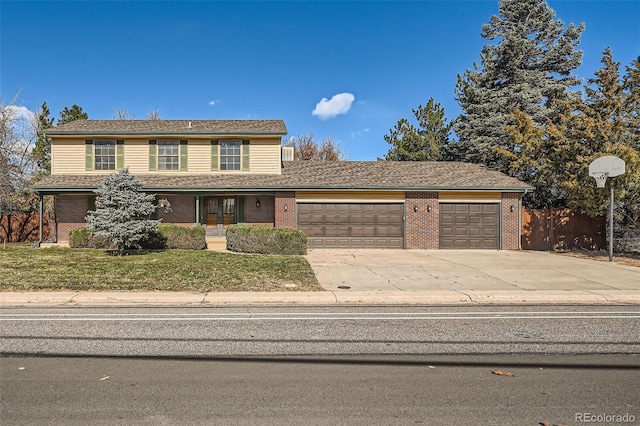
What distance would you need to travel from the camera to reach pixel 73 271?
1178cm

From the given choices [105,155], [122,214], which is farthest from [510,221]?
[105,155]

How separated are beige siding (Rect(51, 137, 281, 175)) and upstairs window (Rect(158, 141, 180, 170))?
34cm

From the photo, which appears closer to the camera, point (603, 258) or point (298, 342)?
point (298, 342)

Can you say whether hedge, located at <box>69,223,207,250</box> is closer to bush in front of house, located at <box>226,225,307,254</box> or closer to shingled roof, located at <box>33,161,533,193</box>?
bush in front of house, located at <box>226,225,307,254</box>

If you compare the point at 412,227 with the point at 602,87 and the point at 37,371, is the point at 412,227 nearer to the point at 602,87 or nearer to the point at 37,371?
the point at 602,87

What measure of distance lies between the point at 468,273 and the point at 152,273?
9.26 m

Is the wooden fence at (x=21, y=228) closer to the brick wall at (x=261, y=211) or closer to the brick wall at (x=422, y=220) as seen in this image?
the brick wall at (x=261, y=211)

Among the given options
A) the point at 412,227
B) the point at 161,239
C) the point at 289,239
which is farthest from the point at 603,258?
the point at 161,239

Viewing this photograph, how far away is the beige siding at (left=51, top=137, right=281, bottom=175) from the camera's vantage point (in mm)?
21984

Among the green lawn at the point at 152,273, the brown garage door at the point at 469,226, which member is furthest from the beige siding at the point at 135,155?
the brown garage door at the point at 469,226

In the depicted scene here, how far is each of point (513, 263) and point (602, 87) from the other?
13.9 meters

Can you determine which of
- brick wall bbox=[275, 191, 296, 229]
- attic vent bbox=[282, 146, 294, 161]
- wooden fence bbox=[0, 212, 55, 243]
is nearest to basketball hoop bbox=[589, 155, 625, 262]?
brick wall bbox=[275, 191, 296, 229]

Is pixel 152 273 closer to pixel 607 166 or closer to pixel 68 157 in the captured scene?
pixel 68 157

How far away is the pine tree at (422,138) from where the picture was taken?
34.1 m
